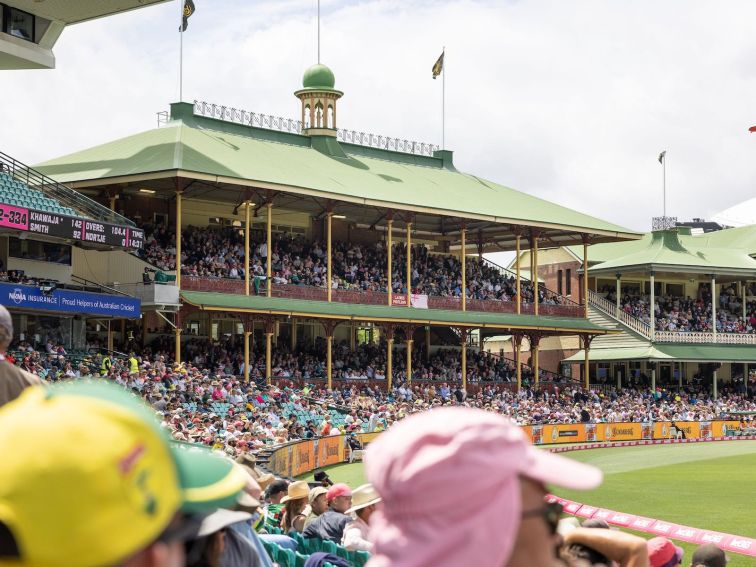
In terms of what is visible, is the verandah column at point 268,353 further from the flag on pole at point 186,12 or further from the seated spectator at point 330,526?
the seated spectator at point 330,526

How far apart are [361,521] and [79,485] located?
26.0ft

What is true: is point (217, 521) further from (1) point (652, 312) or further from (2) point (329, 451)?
(1) point (652, 312)

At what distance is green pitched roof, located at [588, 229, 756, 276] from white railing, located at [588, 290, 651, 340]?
1.52 meters

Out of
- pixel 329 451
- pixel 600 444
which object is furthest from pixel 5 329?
pixel 600 444

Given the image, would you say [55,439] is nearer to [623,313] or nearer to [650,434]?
[650,434]

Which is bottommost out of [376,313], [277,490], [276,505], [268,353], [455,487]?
[276,505]

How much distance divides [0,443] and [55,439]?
11 centimetres

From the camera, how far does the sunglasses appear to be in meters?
2.86

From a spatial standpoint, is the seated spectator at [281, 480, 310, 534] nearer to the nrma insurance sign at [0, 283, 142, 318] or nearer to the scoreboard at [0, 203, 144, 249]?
the nrma insurance sign at [0, 283, 142, 318]

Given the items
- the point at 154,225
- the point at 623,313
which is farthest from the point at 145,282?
the point at 623,313

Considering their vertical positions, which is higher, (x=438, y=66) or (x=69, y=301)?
(x=438, y=66)

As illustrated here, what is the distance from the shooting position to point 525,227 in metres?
58.0

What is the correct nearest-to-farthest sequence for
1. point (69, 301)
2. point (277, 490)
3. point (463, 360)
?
point (277, 490)
point (69, 301)
point (463, 360)

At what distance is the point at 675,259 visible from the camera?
6944 centimetres
